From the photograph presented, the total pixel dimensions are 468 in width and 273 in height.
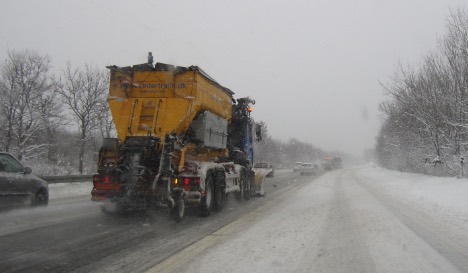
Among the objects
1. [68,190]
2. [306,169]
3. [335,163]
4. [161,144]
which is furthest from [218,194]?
[335,163]

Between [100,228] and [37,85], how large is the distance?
27392mm

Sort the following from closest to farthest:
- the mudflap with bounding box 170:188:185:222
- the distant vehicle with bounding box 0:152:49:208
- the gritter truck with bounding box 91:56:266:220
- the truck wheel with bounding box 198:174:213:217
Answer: the gritter truck with bounding box 91:56:266:220
the distant vehicle with bounding box 0:152:49:208
the mudflap with bounding box 170:188:185:222
the truck wheel with bounding box 198:174:213:217

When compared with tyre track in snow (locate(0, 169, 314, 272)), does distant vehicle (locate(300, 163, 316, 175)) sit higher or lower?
higher

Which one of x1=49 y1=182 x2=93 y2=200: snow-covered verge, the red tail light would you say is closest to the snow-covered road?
the red tail light

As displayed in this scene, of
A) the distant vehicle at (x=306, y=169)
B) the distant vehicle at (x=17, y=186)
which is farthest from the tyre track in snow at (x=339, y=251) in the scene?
the distant vehicle at (x=306, y=169)

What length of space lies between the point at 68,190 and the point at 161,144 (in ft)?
33.9

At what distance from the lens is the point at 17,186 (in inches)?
391

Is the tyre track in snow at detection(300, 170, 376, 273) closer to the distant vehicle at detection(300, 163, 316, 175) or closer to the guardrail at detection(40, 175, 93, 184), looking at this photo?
the guardrail at detection(40, 175, 93, 184)

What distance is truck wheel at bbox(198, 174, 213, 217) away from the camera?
10.9 m

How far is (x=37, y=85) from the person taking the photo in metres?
32.5

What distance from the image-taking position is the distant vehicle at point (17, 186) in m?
9.53

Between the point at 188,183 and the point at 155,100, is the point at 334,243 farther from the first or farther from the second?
the point at 155,100

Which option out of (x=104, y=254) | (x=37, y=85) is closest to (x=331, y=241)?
(x=104, y=254)

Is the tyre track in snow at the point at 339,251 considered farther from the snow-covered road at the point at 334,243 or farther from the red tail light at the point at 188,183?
the red tail light at the point at 188,183
